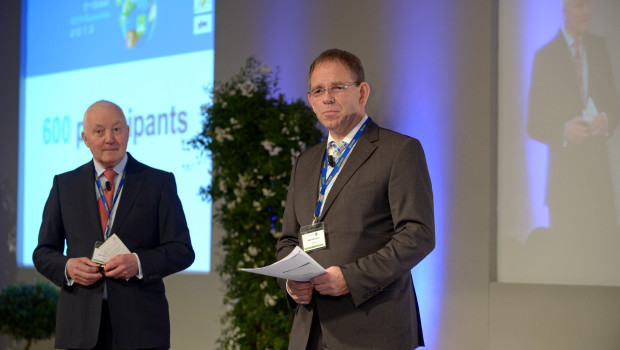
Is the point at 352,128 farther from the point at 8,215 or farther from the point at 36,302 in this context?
the point at 8,215

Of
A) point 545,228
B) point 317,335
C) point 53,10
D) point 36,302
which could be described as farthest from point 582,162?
point 53,10

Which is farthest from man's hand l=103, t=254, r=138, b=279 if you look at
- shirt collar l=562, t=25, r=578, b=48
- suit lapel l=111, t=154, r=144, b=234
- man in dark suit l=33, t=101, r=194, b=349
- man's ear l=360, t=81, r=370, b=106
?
shirt collar l=562, t=25, r=578, b=48

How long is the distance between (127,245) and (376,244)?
40.7 inches

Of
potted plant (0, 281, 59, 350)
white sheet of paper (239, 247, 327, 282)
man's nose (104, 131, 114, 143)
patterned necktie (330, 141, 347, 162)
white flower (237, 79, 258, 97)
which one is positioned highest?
white flower (237, 79, 258, 97)

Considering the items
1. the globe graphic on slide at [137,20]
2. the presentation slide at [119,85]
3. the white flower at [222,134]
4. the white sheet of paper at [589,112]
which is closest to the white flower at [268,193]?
the white flower at [222,134]

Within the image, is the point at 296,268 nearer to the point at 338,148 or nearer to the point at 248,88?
the point at 338,148

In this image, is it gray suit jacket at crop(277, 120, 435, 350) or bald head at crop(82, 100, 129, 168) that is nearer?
gray suit jacket at crop(277, 120, 435, 350)

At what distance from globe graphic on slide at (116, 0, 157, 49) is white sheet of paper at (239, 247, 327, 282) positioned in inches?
172

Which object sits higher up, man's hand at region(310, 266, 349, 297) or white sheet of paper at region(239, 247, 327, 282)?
white sheet of paper at region(239, 247, 327, 282)

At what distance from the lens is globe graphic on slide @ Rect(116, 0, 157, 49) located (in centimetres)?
606

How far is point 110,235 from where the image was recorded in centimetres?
273

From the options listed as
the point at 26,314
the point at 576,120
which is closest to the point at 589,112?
the point at 576,120

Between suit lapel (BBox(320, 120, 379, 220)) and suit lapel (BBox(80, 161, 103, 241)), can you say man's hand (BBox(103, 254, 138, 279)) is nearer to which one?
suit lapel (BBox(80, 161, 103, 241))

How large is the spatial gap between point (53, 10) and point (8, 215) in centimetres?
204
